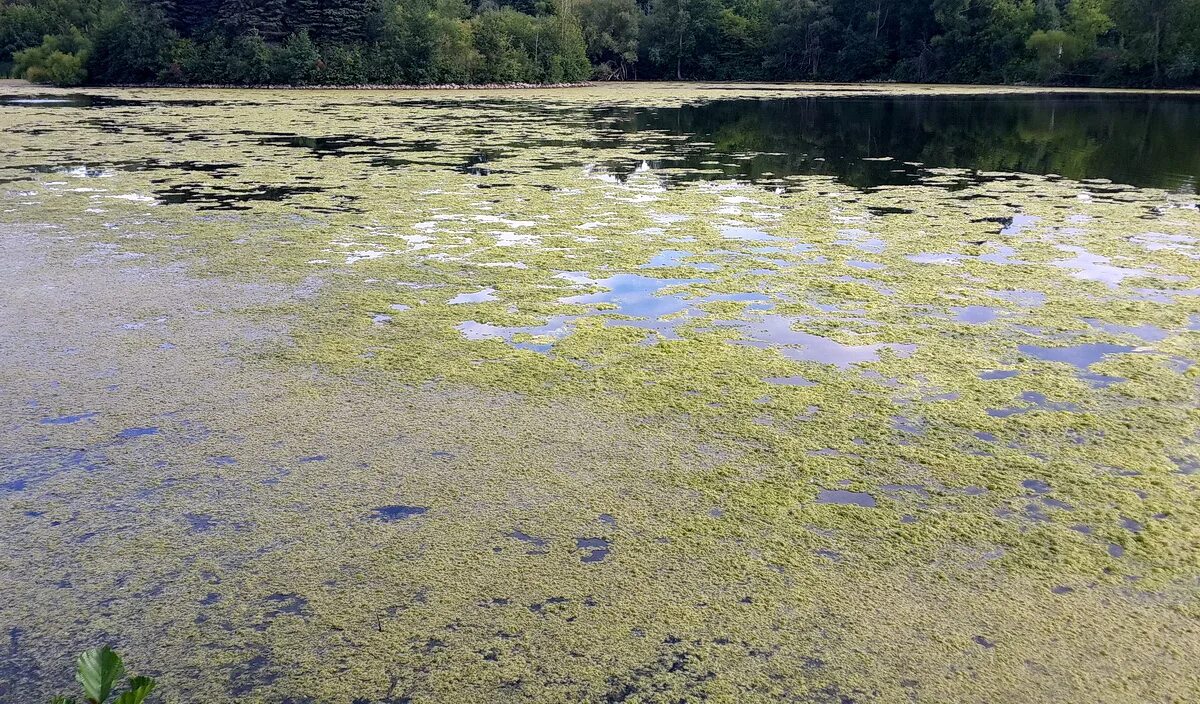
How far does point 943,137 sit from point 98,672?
1527 centimetres

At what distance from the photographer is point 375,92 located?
1156 inches

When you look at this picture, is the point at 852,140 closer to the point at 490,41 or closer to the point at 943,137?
the point at 943,137

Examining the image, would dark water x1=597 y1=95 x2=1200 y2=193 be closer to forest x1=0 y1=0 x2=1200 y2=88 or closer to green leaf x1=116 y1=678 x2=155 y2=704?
green leaf x1=116 y1=678 x2=155 y2=704

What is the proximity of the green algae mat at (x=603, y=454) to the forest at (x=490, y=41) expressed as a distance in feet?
87.2

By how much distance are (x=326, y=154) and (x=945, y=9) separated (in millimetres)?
34188

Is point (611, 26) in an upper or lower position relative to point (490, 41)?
upper

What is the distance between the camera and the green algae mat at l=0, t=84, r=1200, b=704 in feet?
6.45

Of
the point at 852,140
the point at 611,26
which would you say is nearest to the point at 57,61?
the point at 611,26

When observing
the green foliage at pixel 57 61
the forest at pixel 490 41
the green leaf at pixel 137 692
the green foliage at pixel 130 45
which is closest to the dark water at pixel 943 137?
the green leaf at pixel 137 692

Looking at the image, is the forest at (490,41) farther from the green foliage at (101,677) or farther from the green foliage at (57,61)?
the green foliage at (101,677)

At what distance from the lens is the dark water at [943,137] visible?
10305 mm

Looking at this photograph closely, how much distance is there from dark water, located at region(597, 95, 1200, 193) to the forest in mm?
9086

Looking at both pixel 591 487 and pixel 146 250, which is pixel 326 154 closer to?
pixel 146 250

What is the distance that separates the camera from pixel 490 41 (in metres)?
33.2
